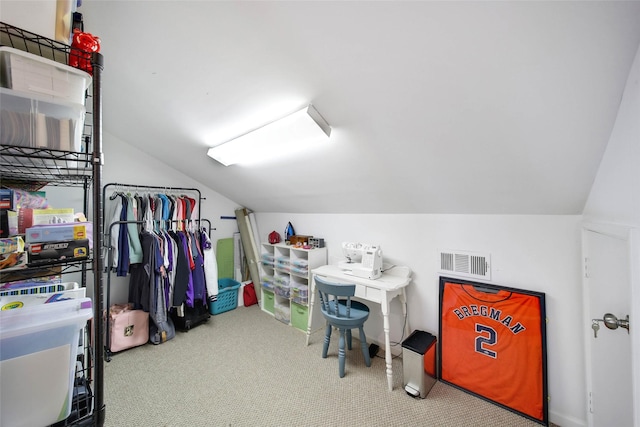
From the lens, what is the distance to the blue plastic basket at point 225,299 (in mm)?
3398

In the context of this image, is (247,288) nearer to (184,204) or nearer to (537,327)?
(184,204)

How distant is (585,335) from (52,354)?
2.59 meters

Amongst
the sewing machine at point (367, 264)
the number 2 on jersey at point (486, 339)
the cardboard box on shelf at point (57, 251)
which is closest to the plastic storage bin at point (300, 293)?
the sewing machine at point (367, 264)

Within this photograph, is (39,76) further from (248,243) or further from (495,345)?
(248,243)

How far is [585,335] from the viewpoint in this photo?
1.57m

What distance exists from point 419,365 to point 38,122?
8.04ft

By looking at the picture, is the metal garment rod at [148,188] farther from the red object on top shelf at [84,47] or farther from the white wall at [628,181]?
the white wall at [628,181]

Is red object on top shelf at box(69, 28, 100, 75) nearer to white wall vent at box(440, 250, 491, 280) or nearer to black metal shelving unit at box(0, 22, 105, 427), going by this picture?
black metal shelving unit at box(0, 22, 105, 427)

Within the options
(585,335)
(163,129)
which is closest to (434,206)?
(585,335)

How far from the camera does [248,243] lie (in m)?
3.89

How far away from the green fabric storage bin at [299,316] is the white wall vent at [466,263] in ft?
5.38

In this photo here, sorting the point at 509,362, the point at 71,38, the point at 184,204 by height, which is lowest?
the point at 509,362

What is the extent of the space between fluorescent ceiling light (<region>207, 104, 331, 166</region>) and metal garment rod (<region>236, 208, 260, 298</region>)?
1.62m

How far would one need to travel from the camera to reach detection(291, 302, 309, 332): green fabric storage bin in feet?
9.67
